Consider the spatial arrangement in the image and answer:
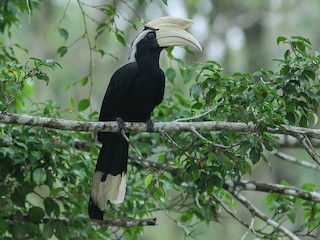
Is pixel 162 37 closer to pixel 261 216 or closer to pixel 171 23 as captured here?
pixel 171 23

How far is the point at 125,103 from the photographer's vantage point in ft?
15.0

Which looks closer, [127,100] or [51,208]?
[51,208]

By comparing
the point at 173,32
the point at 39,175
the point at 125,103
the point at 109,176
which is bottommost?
the point at 39,175

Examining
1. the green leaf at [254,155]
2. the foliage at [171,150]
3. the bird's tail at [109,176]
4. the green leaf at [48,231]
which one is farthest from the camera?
the bird's tail at [109,176]

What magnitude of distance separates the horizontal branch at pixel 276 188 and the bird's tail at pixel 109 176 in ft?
2.74

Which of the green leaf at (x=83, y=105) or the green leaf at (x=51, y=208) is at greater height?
the green leaf at (x=83, y=105)

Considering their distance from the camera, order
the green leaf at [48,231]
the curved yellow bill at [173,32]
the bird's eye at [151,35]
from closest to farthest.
→ the green leaf at [48,231]
the curved yellow bill at [173,32]
the bird's eye at [151,35]

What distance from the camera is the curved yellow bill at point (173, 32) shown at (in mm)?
4332

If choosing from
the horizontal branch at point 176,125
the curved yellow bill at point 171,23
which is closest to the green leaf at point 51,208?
the horizontal branch at point 176,125

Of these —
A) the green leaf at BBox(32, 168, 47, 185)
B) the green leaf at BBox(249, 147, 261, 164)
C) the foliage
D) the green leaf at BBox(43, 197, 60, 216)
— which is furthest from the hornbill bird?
the green leaf at BBox(249, 147, 261, 164)

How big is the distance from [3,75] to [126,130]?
81cm

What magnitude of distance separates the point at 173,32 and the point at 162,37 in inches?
4.4

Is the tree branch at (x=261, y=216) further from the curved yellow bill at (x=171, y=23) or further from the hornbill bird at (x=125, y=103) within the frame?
the curved yellow bill at (x=171, y=23)

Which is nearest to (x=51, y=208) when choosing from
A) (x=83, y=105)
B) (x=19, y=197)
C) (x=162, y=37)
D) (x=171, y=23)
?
(x=19, y=197)
